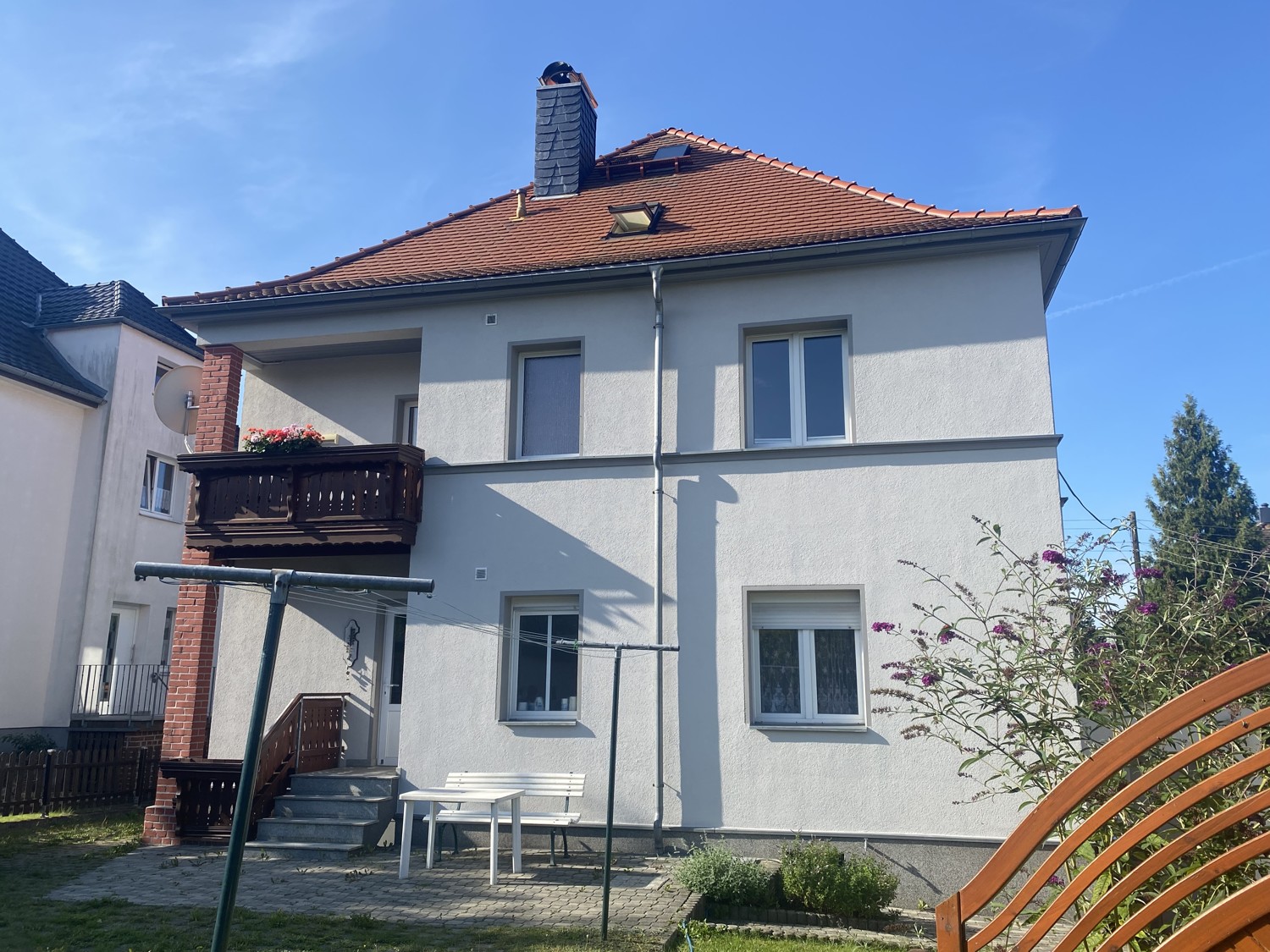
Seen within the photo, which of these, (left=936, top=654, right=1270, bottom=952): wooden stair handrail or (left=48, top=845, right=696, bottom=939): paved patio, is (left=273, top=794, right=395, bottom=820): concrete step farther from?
(left=936, top=654, right=1270, bottom=952): wooden stair handrail

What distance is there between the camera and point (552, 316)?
1273 cm

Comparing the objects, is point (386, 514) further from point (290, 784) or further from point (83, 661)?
point (83, 661)

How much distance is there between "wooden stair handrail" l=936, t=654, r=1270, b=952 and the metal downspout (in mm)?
6888

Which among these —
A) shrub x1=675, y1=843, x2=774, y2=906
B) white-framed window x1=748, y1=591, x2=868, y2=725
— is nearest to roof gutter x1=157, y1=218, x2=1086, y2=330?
white-framed window x1=748, y1=591, x2=868, y2=725

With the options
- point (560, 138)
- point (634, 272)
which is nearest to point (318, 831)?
point (634, 272)

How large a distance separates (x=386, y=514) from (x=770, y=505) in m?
4.52

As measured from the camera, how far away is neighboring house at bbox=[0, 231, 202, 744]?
1903 cm

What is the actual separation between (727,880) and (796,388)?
5775 millimetres

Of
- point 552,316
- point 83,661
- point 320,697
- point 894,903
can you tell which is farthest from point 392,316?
point 83,661

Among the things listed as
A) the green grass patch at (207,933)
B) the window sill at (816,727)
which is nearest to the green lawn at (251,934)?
the green grass patch at (207,933)

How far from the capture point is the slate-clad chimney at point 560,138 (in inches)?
610

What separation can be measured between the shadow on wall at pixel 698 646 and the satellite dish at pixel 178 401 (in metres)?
7.21

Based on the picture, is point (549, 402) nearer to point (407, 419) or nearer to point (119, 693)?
point (407, 419)

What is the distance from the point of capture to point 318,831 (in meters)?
11.2
